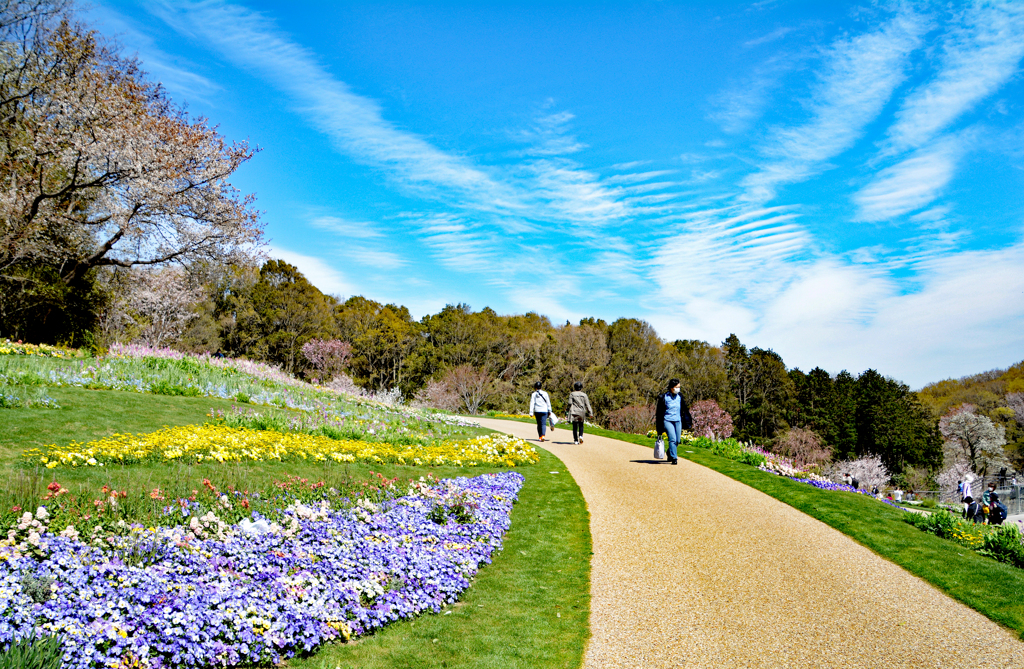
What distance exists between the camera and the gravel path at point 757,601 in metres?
4.81

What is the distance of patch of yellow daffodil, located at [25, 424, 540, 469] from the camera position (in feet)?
24.6

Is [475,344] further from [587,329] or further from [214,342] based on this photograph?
[214,342]

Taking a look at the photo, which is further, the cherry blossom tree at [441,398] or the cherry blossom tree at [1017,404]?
the cherry blossom tree at [1017,404]

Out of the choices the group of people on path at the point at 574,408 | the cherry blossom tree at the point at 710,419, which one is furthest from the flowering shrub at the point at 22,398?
the cherry blossom tree at the point at 710,419

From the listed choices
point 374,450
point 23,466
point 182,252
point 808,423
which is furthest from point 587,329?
point 23,466

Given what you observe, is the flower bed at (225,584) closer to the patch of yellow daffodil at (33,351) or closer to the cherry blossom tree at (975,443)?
the patch of yellow daffodil at (33,351)

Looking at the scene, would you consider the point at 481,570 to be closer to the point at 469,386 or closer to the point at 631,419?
the point at 631,419

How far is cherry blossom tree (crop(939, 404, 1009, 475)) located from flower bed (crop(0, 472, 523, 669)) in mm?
69017

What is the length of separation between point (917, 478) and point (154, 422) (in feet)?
204

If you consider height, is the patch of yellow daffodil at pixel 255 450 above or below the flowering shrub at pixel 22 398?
below

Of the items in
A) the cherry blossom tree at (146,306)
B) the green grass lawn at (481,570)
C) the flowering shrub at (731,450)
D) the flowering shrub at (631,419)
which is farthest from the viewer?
the flowering shrub at (631,419)

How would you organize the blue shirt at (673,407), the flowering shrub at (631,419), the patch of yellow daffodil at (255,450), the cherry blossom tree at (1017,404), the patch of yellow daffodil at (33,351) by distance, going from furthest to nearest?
1. the cherry blossom tree at (1017,404)
2. the flowering shrub at (631,419)
3. the patch of yellow daffodil at (33,351)
4. the blue shirt at (673,407)
5. the patch of yellow daffodil at (255,450)

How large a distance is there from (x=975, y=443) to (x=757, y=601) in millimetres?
70072

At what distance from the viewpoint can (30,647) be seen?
11.1ft
